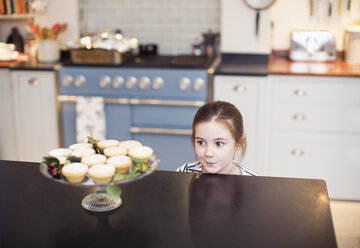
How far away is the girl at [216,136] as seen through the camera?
68.5 inches

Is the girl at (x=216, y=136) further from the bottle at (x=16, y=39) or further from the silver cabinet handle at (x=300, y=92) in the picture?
the bottle at (x=16, y=39)

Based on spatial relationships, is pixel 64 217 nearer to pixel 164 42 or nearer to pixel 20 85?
pixel 20 85

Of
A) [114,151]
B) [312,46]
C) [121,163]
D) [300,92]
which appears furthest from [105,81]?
[121,163]

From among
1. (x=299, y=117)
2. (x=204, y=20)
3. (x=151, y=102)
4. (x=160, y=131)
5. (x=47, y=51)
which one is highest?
(x=204, y=20)

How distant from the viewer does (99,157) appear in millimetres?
1370

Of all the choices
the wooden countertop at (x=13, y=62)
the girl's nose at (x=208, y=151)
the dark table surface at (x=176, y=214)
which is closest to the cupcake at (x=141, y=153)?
the dark table surface at (x=176, y=214)

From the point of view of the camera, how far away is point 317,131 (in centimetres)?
330

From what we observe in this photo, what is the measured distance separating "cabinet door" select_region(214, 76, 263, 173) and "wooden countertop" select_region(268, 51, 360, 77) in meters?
0.16

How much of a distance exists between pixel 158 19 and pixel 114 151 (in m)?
2.75

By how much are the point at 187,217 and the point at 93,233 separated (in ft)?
0.85

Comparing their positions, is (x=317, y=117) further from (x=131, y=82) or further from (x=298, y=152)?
(x=131, y=82)

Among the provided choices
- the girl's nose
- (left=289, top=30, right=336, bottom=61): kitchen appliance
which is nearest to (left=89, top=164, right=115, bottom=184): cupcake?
the girl's nose

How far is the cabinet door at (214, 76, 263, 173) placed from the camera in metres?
3.27

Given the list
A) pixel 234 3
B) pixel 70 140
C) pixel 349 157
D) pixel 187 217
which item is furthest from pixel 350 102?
pixel 187 217
